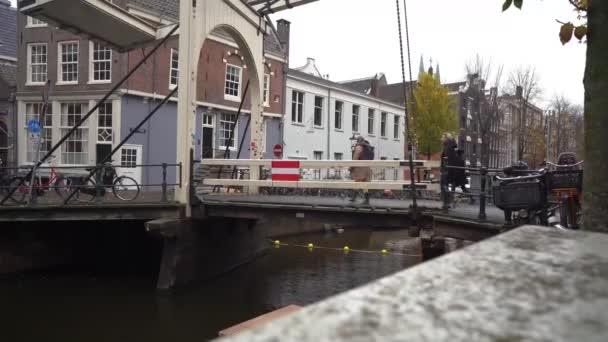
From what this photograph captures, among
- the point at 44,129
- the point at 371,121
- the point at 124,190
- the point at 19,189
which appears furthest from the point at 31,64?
the point at 371,121

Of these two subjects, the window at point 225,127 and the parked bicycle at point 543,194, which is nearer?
the parked bicycle at point 543,194

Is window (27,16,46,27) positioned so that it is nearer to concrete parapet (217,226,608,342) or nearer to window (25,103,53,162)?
window (25,103,53,162)

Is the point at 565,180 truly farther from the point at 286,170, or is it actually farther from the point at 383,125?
the point at 383,125

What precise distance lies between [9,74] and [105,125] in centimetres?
690

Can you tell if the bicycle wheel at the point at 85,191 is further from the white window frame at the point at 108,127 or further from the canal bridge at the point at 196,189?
the white window frame at the point at 108,127

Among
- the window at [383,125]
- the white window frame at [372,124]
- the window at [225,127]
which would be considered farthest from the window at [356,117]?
the window at [225,127]

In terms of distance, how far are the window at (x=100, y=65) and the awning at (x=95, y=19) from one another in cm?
766

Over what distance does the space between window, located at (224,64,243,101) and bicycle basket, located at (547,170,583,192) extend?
1679cm

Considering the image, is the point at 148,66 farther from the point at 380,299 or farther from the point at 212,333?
the point at 380,299

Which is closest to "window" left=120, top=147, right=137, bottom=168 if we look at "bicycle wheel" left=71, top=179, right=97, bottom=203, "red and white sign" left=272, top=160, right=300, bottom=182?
"bicycle wheel" left=71, top=179, right=97, bottom=203

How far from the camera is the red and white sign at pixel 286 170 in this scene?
9.10 metres

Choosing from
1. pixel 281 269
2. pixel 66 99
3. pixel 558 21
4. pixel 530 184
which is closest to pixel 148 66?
pixel 66 99

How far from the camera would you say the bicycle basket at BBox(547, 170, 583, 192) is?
5789 mm

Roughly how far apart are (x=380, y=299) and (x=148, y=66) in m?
18.9
